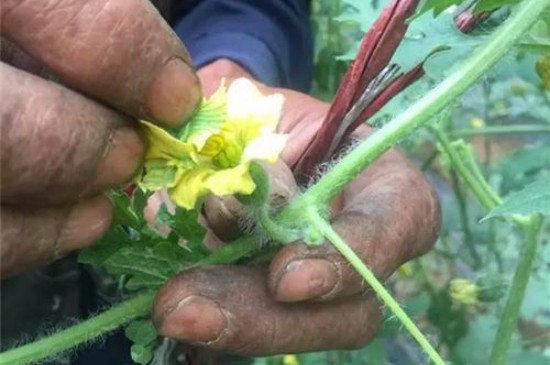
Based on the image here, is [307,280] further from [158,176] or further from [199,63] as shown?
[199,63]

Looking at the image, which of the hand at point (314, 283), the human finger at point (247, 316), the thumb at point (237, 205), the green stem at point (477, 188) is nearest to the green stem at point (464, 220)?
the green stem at point (477, 188)

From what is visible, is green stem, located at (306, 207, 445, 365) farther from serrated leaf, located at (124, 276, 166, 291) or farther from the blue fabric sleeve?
the blue fabric sleeve

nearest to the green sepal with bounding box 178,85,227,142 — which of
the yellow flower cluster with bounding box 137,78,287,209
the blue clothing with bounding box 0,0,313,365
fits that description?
the yellow flower cluster with bounding box 137,78,287,209

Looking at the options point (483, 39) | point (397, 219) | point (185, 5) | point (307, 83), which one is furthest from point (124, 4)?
point (307, 83)

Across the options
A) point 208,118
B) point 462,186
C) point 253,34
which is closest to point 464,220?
point 462,186

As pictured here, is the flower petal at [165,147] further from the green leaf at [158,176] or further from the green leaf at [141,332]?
the green leaf at [141,332]

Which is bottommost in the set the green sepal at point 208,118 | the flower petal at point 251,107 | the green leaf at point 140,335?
the green leaf at point 140,335
